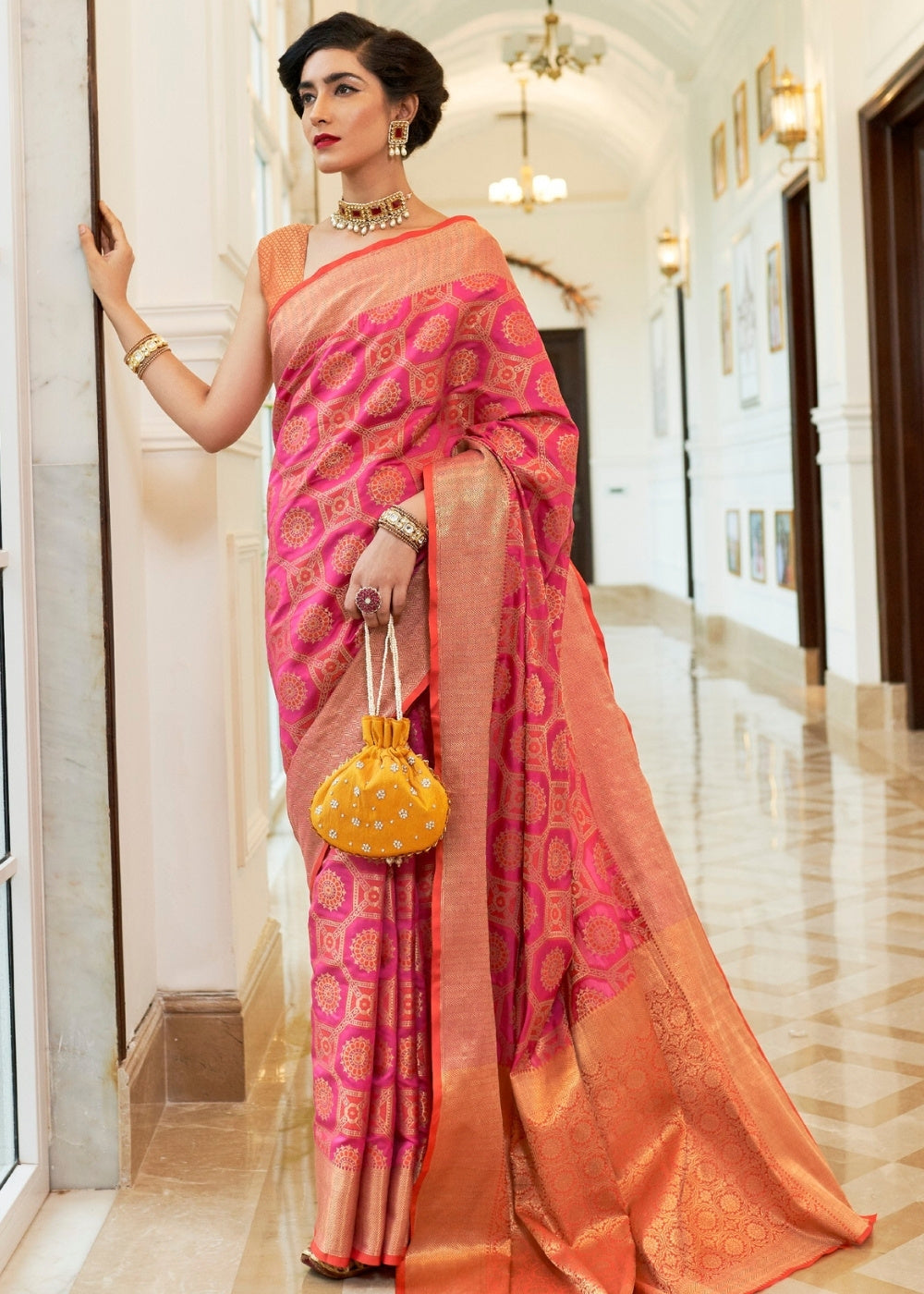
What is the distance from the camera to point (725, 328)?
10.8 meters

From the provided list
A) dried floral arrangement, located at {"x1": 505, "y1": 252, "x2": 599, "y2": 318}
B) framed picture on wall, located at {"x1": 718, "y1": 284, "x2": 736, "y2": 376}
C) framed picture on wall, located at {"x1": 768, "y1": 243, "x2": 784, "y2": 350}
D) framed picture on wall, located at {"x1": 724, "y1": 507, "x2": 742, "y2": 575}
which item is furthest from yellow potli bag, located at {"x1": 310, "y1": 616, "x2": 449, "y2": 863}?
dried floral arrangement, located at {"x1": 505, "y1": 252, "x2": 599, "y2": 318}

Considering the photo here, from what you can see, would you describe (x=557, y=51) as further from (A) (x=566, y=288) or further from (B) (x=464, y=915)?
(B) (x=464, y=915)

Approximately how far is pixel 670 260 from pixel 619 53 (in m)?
1.91

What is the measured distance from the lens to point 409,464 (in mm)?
2143

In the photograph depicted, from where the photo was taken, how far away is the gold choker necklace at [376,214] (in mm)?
2191

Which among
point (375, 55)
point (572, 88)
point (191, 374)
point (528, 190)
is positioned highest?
point (572, 88)

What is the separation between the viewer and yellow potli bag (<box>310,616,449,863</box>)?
6.56 feet

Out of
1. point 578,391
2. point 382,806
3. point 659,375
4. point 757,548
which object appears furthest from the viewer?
point 578,391

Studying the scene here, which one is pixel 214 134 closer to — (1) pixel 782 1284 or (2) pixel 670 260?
(1) pixel 782 1284

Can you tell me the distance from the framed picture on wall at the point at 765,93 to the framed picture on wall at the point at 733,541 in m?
2.74

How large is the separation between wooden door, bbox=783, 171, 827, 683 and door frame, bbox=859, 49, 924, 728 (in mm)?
1583

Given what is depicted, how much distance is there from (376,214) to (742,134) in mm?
8513

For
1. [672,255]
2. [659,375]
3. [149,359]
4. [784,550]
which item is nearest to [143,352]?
[149,359]

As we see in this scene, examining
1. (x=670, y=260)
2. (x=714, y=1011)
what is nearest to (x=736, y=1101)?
(x=714, y=1011)
